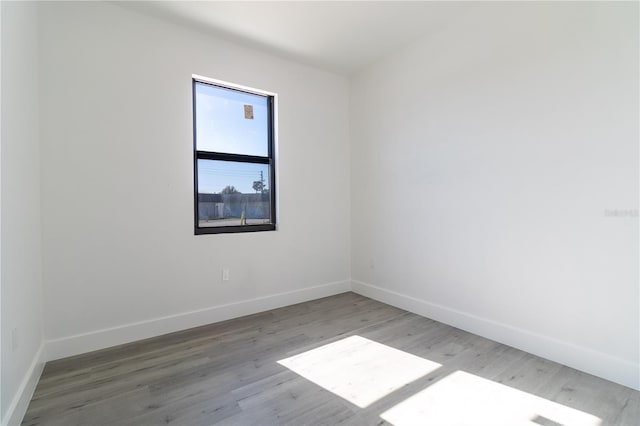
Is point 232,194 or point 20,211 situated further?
point 232,194

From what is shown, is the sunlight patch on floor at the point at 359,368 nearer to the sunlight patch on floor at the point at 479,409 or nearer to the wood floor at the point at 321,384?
the wood floor at the point at 321,384

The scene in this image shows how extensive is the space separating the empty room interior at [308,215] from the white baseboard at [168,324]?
0.02m

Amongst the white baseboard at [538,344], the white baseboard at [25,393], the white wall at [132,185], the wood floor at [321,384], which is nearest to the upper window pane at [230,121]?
the white wall at [132,185]

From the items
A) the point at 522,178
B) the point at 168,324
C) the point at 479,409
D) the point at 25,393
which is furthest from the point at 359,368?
the point at 25,393

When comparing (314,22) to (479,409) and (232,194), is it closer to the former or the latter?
(232,194)

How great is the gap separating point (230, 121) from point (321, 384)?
2675 mm

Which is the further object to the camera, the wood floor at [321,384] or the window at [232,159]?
the window at [232,159]

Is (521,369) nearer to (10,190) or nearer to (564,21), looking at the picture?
(564,21)

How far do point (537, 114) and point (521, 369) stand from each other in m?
1.89

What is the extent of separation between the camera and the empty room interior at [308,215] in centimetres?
184

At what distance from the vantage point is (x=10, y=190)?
1.65m

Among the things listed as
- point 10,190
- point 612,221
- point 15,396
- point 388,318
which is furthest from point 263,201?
point 612,221

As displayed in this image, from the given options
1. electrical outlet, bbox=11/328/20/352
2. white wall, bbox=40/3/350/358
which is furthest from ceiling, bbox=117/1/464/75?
electrical outlet, bbox=11/328/20/352

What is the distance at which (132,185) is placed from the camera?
8.64 ft
